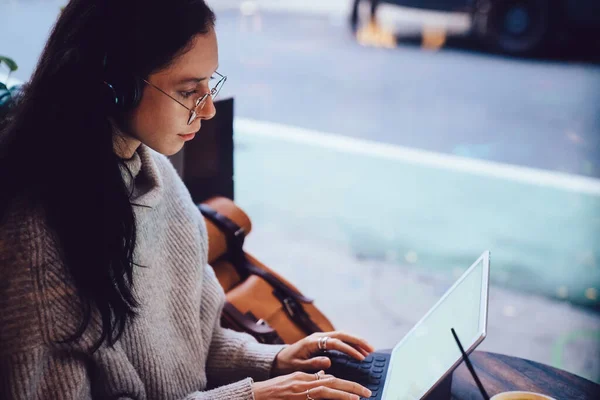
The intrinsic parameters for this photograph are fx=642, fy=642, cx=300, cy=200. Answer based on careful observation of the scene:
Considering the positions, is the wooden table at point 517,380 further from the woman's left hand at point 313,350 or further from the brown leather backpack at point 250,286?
the brown leather backpack at point 250,286

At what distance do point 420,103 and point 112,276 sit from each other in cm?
444

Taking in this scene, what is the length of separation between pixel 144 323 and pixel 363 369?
445 mm

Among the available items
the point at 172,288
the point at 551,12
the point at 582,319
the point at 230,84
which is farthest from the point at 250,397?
the point at 551,12

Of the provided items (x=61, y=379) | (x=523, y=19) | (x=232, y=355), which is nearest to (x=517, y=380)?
(x=232, y=355)

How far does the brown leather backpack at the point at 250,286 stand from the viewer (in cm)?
174

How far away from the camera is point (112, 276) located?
3.52 ft

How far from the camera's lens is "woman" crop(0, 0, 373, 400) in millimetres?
977

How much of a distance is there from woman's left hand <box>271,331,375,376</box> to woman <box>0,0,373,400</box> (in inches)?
6.1

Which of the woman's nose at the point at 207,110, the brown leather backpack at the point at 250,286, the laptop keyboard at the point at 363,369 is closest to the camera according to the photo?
the woman's nose at the point at 207,110

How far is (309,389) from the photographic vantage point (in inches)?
45.7

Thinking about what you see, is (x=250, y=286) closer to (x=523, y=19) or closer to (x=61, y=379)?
(x=61, y=379)

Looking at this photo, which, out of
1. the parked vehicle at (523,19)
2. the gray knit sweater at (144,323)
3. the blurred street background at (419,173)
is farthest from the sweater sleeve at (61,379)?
the parked vehicle at (523,19)

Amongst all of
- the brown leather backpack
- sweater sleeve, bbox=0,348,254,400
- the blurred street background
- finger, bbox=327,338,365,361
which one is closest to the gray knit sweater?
sweater sleeve, bbox=0,348,254,400

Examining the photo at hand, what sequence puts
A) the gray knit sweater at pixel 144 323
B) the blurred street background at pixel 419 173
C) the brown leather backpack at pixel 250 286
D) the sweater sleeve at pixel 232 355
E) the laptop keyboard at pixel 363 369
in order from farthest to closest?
the blurred street background at pixel 419 173
the brown leather backpack at pixel 250 286
the sweater sleeve at pixel 232 355
the laptop keyboard at pixel 363 369
the gray knit sweater at pixel 144 323
